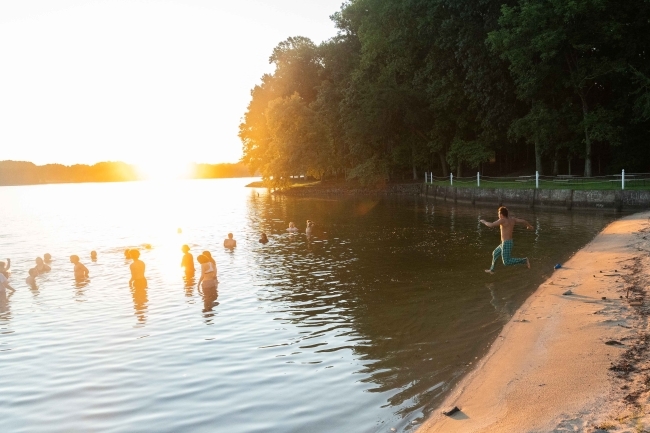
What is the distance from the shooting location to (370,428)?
7.38m

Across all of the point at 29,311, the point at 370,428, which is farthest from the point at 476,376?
the point at 29,311

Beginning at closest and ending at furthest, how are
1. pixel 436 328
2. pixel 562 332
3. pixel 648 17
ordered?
pixel 562 332 → pixel 436 328 → pixel 648 17

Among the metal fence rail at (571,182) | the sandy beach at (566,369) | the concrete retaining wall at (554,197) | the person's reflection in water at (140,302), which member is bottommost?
the person's reflection in water at (140,302)

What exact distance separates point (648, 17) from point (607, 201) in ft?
52.6

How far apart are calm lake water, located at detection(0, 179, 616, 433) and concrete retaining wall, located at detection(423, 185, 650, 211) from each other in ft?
34.2

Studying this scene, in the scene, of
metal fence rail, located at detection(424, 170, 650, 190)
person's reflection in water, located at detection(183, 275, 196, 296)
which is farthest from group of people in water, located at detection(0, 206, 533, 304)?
metal fence rail, located at detection(424, 170, 650, 190)

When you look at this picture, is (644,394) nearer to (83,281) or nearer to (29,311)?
(29,311)

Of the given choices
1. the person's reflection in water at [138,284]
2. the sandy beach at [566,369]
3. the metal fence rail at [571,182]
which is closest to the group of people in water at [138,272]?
the person's reflection in water at [138,284]

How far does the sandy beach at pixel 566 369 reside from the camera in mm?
6332

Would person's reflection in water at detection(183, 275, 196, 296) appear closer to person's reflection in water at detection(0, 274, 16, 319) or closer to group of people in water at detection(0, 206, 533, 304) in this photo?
group of people in water at detection(0, 206, 533, 304)

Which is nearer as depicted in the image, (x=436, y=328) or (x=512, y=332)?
(x=512, y=332)

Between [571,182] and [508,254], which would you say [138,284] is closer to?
[508,254]

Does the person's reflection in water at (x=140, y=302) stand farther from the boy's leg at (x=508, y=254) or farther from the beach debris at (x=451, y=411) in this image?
the boy's leg at (x=508, y=254)

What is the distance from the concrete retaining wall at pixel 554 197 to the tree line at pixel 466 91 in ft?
18.4
